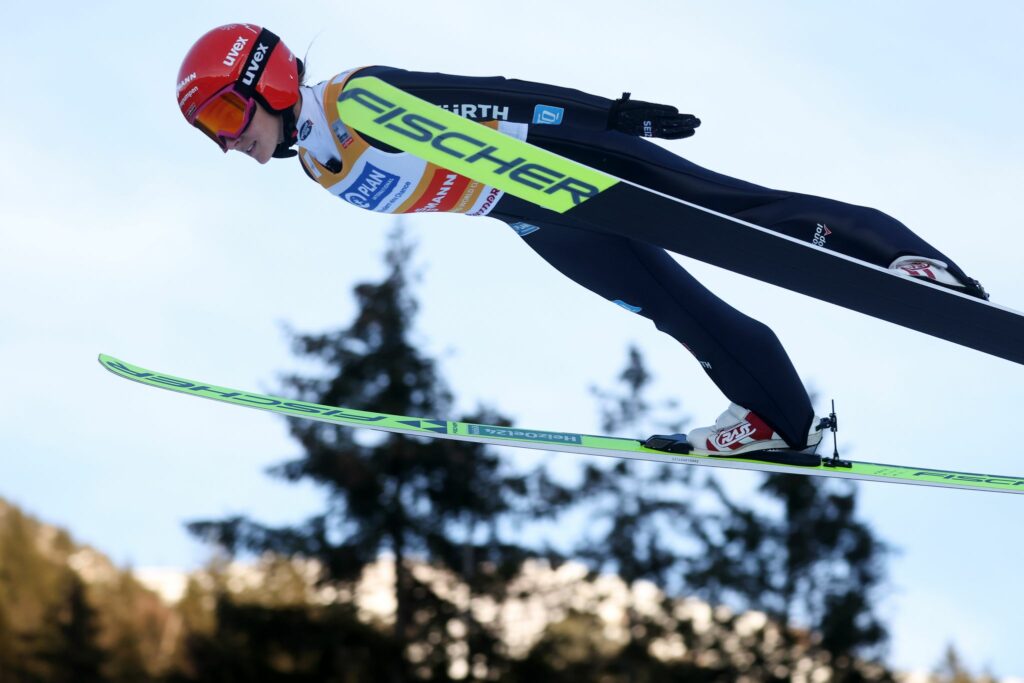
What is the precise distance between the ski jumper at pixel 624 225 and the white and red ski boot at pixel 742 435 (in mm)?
67

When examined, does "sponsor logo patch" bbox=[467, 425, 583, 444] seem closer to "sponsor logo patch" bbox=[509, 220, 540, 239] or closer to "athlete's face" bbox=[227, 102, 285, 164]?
"sponsor logo patch" bbox=[509, 220, 540, 239]

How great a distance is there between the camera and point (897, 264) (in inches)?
170

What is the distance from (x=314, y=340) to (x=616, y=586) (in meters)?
7.35

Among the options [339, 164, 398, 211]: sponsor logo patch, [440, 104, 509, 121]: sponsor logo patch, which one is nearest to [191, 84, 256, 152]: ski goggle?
[339, 164, 398, 211]: sponsor logo patch

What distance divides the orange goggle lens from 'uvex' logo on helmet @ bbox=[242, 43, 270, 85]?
0.28 feet

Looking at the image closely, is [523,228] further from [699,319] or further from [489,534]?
[489,534]

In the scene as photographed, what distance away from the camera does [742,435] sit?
196 inches

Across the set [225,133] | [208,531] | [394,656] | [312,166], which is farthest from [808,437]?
[208,531]

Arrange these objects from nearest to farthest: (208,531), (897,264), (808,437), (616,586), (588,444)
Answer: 1. (897,264)
2. (808,437)
3. (588,444)
4. (208,531)
5. (616,586)

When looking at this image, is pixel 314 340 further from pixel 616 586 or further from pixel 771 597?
pixel 771 597

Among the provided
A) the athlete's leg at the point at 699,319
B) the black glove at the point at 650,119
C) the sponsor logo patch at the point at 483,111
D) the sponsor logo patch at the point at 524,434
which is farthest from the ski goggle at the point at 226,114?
the sponsor logo patch at the point at 524,434

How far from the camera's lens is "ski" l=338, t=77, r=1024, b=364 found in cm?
386

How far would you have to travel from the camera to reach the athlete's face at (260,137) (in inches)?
181

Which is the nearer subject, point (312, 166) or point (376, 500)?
point (312, 166)
